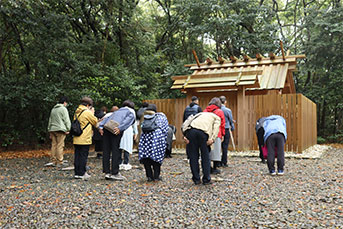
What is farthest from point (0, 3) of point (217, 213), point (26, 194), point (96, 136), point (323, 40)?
point (323, 40)

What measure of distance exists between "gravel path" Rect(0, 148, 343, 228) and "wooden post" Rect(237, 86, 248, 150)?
→ 3.98 meters

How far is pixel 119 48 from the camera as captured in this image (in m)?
14.6

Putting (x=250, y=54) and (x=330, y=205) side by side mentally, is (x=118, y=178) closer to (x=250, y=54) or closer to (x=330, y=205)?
(x=330, y=205)

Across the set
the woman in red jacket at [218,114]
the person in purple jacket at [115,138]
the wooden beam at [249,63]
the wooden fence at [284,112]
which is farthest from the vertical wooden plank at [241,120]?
the person in purple jacket at [115,138]

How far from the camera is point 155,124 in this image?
582cm

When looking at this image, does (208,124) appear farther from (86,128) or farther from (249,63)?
(249,63)

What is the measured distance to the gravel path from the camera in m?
3.65

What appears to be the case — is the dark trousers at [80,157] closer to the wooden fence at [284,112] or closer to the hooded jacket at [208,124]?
the hooded jacket at [208,124]

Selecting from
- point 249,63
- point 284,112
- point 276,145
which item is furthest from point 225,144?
point 249,63

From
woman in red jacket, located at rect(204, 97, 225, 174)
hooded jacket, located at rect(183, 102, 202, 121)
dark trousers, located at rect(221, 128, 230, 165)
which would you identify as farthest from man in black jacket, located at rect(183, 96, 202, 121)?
woman in red jacket, located at rect(204, 97, 225, 174)

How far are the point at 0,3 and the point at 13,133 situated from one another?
7.02 meters

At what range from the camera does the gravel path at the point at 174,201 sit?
12.0ft

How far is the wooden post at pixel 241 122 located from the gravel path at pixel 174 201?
3.98m

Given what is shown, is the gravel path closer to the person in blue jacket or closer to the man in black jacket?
the person in blue jacket
